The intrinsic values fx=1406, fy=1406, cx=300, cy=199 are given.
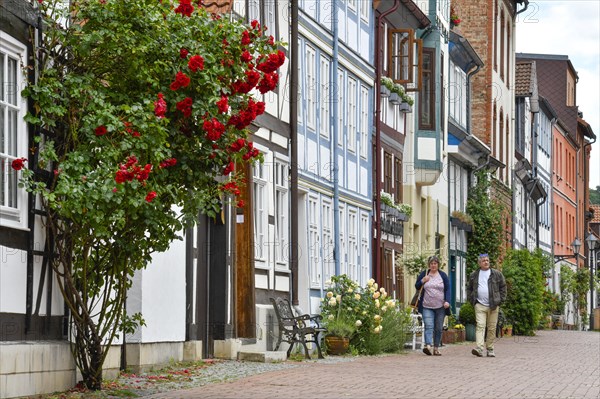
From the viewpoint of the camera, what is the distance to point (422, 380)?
16.9 meters

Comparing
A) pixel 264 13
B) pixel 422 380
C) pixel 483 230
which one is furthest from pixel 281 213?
pixel 483 230

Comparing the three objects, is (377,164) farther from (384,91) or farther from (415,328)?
(415,328)

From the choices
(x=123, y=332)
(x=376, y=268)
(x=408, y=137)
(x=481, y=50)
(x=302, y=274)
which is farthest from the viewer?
(x=481, y=50)

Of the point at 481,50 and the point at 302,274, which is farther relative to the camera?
the point at 481,50

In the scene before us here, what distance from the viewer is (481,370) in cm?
1966

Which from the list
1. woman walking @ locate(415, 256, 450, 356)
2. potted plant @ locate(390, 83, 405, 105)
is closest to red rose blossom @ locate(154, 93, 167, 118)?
woman walking @ locate(415, 256, 450, 356)

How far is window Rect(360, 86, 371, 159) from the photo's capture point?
30359mm

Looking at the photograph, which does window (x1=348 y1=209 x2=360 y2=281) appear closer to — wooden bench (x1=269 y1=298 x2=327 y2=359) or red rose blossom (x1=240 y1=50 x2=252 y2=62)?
wooden bench (x1=269 y1=298 x2=327 y2=359)

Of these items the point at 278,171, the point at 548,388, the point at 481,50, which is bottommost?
the point at 548,388

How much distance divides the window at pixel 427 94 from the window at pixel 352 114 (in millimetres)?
7543

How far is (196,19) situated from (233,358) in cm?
769

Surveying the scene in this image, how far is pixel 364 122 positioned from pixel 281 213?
23.3ft

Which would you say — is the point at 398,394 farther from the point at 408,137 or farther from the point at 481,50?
the point at 481,50

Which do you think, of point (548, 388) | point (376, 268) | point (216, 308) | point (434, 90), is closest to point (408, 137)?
point (434, 90)
